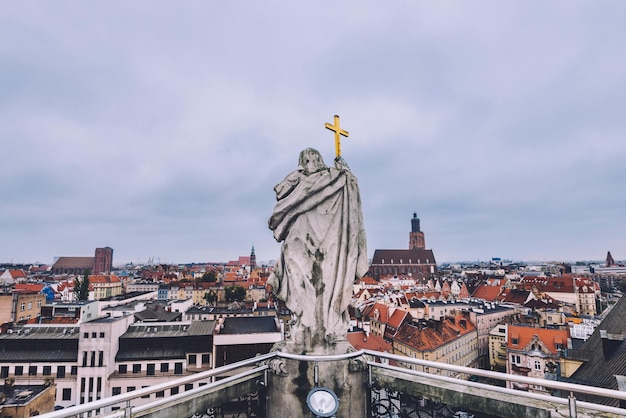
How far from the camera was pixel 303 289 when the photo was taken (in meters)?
4.62

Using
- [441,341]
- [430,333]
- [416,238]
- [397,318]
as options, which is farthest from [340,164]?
[416,238]

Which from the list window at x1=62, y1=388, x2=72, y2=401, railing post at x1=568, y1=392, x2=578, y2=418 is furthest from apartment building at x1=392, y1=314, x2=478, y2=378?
railing post at x1=568, y1=392, x2=578, y2=418

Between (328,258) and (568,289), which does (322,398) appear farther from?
(568,289)

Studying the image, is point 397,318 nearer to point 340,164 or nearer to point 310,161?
point 340,164

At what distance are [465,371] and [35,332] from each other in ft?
139

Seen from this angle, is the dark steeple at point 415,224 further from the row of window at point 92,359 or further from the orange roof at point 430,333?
the row of window at point 92,359

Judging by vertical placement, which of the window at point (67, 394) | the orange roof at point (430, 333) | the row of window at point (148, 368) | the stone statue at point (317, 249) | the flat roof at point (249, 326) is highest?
the stone statue at point (317, 249)

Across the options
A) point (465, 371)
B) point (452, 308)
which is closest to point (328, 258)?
point (465, 371)

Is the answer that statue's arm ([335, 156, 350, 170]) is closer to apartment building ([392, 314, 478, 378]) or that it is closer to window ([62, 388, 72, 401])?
window ([62, 388, 72, 401])

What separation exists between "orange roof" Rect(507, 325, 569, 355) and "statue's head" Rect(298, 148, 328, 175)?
4227 cm

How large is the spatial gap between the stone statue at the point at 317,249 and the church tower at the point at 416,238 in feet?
558

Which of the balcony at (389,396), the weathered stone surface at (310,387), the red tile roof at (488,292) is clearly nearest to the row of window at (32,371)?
the balcony at (389,396)

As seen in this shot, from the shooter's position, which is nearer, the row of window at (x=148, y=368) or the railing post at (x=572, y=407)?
the railing post at (x=572, y=407)

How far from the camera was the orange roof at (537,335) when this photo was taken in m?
38.2
